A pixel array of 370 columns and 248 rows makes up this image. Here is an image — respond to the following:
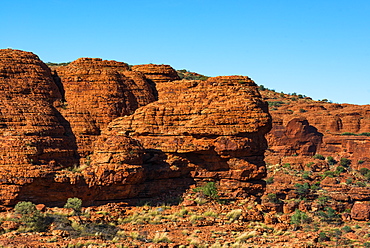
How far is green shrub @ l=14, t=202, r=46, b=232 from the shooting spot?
26.4m

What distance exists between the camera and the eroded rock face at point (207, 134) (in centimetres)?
3350

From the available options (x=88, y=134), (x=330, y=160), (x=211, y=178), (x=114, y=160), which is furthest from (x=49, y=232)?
(x=330, y=160)

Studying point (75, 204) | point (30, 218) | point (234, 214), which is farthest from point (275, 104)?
point (30, 218)

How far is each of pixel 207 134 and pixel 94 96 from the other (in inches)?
319

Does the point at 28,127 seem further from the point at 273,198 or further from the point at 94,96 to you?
the point at 273,198

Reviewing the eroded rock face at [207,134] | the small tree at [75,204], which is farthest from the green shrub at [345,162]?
the small tree at [75,204]

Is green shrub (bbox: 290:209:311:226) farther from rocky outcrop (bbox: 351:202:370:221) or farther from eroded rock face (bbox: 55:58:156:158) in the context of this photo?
eroded rock face (bbox: 55:58:156:158)

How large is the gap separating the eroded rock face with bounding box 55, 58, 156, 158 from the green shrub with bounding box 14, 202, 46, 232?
21.2 ft

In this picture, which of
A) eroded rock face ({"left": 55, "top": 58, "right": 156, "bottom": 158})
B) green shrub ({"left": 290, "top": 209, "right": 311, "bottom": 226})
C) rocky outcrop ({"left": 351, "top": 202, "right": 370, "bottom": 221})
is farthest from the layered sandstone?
eroded rock face ({"left": 55, "top": 58, "right": 156, "bottom": 158})

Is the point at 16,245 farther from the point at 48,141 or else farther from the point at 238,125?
the point at 238,125

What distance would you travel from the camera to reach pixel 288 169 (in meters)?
68.9

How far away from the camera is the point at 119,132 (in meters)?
34.3

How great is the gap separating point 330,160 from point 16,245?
62.0 m

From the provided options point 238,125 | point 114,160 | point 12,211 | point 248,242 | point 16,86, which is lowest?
point 248,242
